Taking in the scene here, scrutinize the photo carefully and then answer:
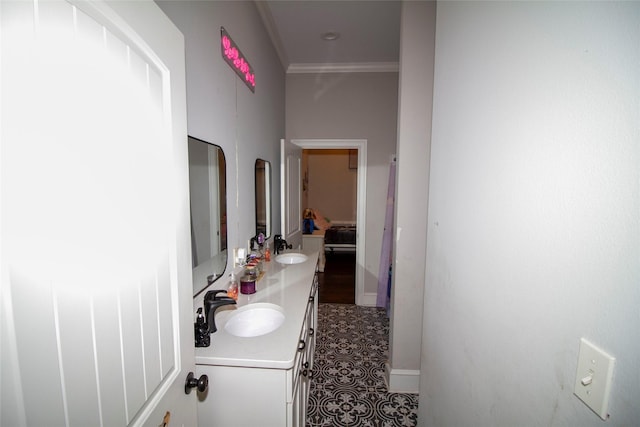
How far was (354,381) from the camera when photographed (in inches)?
90.2

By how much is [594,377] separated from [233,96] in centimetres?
207

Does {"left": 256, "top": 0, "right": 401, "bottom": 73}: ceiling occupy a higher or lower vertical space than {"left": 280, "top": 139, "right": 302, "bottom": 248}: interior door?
higher

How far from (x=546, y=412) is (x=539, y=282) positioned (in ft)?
0.93

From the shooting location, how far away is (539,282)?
2.11 ft

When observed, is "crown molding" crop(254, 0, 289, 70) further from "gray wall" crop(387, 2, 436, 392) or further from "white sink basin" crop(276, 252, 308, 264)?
"white sink basin" crop(276, 252, 308, 264)

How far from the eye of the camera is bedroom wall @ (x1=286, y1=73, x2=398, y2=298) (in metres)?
3.70

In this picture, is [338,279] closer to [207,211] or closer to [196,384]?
[207,211]

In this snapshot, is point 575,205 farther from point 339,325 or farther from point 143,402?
point 339,325

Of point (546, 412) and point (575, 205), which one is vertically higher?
point (575, 205)

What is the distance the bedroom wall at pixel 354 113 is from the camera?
370cm

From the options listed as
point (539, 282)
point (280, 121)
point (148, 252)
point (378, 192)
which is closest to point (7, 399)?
point (148, 252)

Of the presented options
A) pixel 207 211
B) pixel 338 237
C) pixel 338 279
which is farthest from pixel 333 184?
pixel 207 211

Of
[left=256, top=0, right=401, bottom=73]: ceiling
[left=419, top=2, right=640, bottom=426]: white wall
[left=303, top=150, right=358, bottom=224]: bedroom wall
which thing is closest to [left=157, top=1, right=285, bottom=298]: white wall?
[left=256, top=0, right=401, bottom=73]: ceiling

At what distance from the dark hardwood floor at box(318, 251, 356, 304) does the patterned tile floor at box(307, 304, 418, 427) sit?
66cm
